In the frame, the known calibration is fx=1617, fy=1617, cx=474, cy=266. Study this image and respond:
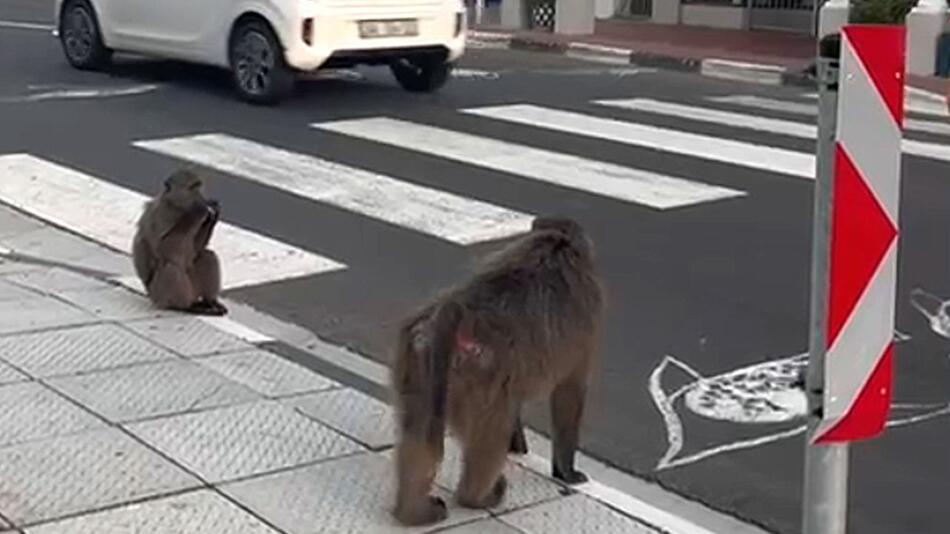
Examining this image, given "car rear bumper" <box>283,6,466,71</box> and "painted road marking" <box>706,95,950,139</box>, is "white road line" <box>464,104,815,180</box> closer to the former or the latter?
"car rear bumper" <box>283,6,466,71</box>

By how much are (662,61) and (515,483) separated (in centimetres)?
1482

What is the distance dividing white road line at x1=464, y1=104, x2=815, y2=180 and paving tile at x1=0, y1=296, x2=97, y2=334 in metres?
5.40

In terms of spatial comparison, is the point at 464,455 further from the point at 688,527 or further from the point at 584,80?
the point at 584,80

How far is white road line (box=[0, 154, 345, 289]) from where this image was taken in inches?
339

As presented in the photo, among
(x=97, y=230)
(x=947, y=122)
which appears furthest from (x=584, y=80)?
(x=97, y=230)

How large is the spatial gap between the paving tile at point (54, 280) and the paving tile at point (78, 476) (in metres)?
2.38

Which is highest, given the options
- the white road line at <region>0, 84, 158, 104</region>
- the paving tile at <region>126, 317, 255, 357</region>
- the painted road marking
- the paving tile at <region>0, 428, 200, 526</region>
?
the paving tile at <region>0, 428, 200, 526</region>

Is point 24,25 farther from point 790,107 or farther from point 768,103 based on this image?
point 790,107

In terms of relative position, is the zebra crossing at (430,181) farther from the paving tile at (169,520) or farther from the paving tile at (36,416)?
the paving tile at (169,520)

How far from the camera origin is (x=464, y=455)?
190 inches

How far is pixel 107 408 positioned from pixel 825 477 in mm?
2963

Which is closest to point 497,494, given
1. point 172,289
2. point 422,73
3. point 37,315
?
point 172,289

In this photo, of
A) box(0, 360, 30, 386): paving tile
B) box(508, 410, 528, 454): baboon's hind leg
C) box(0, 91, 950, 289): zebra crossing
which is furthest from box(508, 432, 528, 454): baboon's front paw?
box(0, 91, 950, 289): zebra crossing

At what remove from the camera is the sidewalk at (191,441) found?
4.94m
